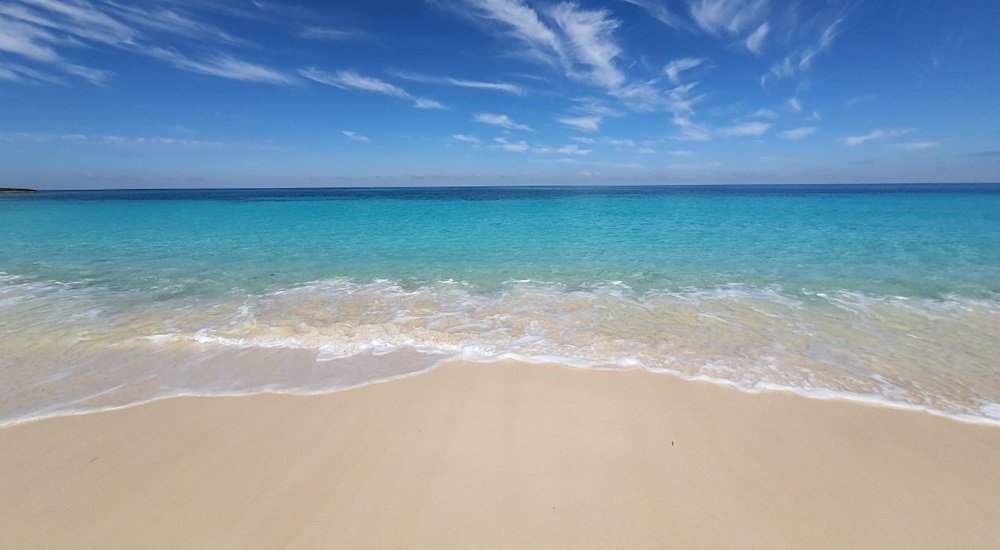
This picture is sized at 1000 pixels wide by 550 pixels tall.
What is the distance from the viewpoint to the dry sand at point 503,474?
235cm

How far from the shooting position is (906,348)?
15.8ft

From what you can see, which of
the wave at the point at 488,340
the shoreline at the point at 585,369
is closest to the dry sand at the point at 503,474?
the shoreline at the point at 585,369

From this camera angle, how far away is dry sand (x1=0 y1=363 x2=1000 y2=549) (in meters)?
2.35

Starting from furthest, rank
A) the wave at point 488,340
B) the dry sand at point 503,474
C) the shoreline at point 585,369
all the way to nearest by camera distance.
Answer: the wave at point 488,340 < the shoreline at point 585,369 < the dry sand at point 503,474

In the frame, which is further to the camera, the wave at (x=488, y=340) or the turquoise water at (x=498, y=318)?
the turquoise water at (x=498, y=318)

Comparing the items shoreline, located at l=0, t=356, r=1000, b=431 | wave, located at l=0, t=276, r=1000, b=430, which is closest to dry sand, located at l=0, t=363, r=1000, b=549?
shoreline, located at l=0, t=356, r=1000, b=431

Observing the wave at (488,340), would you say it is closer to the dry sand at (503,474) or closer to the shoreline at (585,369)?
the shoreline at (585,369)

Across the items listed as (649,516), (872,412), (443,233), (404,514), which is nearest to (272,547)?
(404,514)

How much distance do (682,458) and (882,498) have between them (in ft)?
4.00

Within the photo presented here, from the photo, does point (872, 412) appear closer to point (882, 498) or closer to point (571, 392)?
point (882, 498)

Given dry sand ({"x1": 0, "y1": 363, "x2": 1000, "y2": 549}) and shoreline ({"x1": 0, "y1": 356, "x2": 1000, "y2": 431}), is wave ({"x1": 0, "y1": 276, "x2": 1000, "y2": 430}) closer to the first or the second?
shoreline ({"x1": 0, "y1": 356, "x2": 1000, "y2": 431})

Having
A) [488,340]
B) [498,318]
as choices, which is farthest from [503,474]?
[498,318]

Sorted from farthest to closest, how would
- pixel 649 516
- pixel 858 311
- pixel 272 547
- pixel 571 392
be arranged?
pixel 858 311 → pixel 571 392 → pixel 649 516 → pixel 272 547

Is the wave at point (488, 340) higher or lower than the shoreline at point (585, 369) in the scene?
higher
